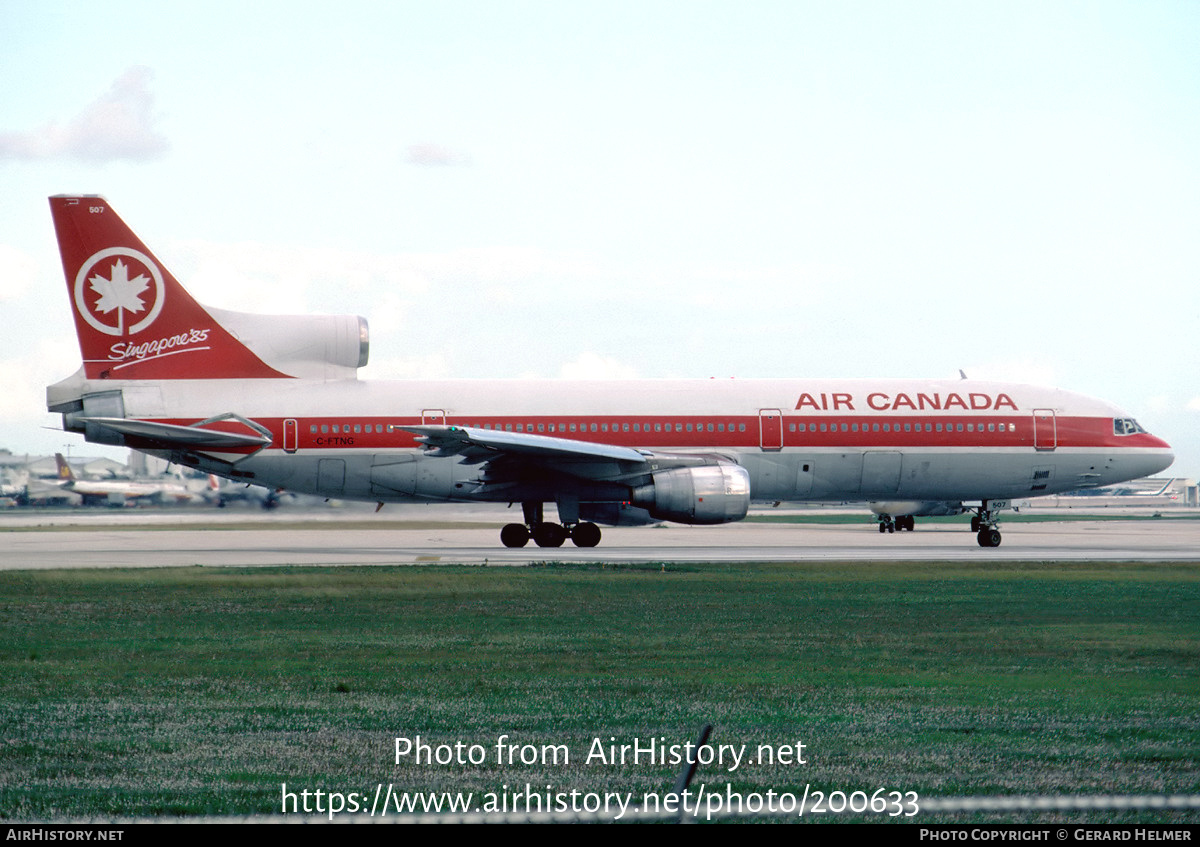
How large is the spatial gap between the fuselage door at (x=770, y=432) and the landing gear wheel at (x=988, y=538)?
6.80 metres

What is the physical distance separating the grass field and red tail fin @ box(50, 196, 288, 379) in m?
12.9

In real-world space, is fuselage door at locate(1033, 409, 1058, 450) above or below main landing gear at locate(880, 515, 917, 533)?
above

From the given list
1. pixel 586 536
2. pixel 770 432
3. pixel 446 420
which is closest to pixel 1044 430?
pixel 770 432

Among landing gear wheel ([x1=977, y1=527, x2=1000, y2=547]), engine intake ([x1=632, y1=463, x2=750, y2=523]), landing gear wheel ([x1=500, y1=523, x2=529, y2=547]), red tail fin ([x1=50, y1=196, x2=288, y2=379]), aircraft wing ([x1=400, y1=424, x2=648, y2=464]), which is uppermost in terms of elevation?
red tail fin ([x1=50, y1=196, x2=288, y2=379])

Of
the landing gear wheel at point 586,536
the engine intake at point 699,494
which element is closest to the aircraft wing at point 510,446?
the engine intake at point 699,494

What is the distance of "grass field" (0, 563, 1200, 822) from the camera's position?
8.28m

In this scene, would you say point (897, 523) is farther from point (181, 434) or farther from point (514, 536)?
point (181, 434)

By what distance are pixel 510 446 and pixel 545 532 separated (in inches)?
155

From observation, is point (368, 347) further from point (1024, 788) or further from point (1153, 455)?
point (1024, 788)

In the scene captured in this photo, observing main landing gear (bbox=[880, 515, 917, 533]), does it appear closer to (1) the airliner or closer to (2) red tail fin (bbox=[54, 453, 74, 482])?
(1) the airliner

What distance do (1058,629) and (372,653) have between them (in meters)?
8.34

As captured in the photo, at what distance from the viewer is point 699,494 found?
3219 centimetres

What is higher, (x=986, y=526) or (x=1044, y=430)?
(x=1044, y=430)

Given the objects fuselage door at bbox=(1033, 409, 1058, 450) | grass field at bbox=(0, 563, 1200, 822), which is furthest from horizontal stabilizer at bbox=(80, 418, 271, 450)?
fuselage door at bbox=(1033, 409, 1058, 450)
